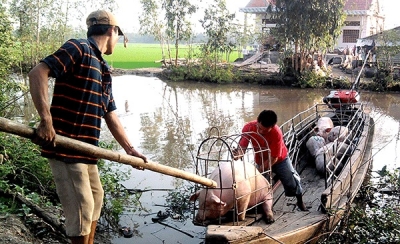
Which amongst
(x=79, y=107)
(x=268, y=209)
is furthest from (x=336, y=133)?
(x=79, y=107)

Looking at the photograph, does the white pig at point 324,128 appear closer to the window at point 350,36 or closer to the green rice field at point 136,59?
the green rice field at point 136,59

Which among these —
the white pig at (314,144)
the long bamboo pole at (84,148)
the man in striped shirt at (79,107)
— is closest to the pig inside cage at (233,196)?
the long bamboo pole at (84,148)

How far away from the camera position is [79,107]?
246 centimetres

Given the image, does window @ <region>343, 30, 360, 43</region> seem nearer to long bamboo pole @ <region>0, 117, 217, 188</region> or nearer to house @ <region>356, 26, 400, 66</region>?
house @ <region>356, 26, 400, 66</region>

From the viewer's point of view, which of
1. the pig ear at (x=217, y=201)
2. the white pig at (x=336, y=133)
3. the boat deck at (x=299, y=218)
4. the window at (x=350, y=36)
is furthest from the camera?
the window at (x=350, y=36)

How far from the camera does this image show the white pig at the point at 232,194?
12.9 feet

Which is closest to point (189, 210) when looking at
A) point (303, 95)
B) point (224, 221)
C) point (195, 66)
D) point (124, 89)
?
point (224, 221)

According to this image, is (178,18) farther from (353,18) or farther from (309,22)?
(353,18)

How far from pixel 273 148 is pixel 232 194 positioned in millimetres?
834

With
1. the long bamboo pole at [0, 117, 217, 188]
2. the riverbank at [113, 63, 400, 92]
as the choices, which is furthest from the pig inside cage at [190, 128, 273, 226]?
the riverbank at [113, 63, 400, 92]

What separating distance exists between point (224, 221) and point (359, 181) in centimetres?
244

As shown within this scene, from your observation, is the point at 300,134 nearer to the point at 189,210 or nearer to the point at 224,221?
the point at 189,210

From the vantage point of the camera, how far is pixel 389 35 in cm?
1750

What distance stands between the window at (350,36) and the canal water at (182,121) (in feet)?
32.4
